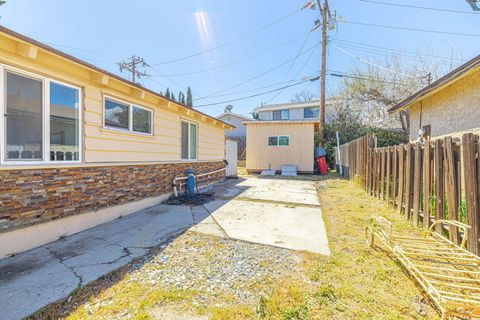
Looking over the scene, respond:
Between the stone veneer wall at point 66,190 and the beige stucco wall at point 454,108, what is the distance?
24.6ft

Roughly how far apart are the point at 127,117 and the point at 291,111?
2332cm

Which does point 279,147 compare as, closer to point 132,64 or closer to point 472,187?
point 472,187

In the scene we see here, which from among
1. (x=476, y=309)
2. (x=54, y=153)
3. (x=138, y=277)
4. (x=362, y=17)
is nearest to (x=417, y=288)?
(x=476, y=309)

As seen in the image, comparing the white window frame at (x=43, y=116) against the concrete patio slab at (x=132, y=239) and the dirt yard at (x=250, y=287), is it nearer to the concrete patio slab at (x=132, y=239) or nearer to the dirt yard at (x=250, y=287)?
the concrete patio slab at (x=132, y=239)

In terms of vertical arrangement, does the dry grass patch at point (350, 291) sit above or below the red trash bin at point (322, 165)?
below

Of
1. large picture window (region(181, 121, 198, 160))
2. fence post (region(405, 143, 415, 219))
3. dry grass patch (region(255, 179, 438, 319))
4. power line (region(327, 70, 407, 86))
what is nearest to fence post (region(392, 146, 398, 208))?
fence post (region(405, 143, 415, 219))

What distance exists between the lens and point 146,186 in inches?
225

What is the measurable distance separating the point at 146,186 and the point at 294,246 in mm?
3993

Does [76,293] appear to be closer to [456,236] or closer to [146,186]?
[146,186]

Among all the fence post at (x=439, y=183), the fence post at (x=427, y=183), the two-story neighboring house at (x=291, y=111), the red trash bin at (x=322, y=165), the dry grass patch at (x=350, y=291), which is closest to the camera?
the dry grass patch at (x=350, y=291)

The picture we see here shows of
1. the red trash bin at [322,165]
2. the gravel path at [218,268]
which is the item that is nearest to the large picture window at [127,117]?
the gravel path at [218,268]

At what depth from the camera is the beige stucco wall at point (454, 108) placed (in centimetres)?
487

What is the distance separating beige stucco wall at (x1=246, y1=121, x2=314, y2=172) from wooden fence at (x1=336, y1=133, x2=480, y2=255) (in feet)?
25.0

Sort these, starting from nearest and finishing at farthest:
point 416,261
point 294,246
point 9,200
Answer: point 416,261 < point 9,200 < point 294,246
